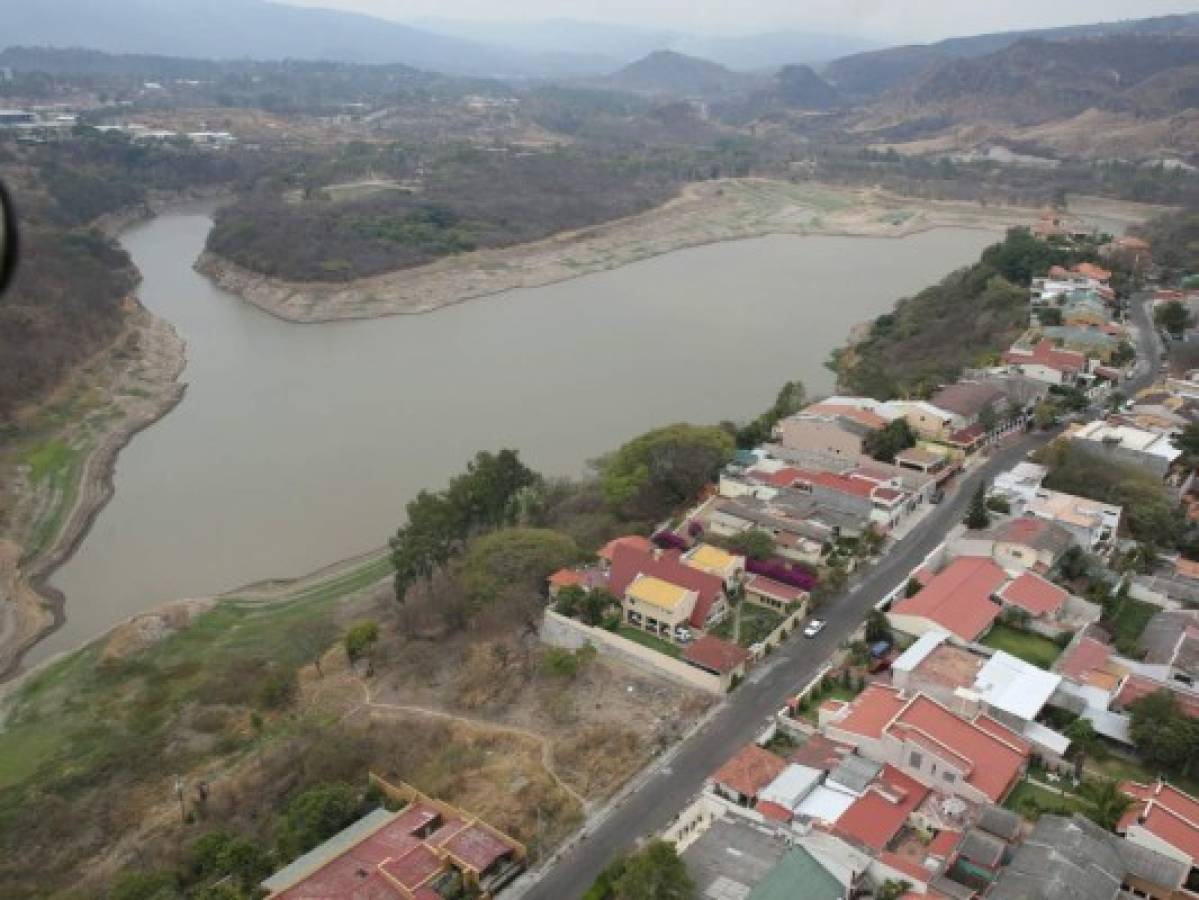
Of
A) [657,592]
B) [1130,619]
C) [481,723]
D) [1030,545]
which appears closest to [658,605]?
[657,592]

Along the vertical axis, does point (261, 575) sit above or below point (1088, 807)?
below

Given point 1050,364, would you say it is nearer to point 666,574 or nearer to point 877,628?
point 877,628

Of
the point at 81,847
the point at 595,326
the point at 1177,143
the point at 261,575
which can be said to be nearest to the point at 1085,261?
the point at 595,326

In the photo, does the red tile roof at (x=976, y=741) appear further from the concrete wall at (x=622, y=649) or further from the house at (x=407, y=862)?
the house at (x=407, y=862)

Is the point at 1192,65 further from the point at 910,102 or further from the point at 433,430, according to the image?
the point at 433,430

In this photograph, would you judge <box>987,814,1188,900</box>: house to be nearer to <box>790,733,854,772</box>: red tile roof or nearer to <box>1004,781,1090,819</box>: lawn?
<box>1004,781,1090,819</box>: lawn

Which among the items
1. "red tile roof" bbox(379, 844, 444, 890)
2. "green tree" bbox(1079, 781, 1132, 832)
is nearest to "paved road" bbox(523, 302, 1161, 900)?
"red tile roof" bbox(379, 844, 444, 890)

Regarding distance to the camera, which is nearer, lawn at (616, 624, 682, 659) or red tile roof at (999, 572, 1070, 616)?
lawn at (616, 624, 682, 659)
